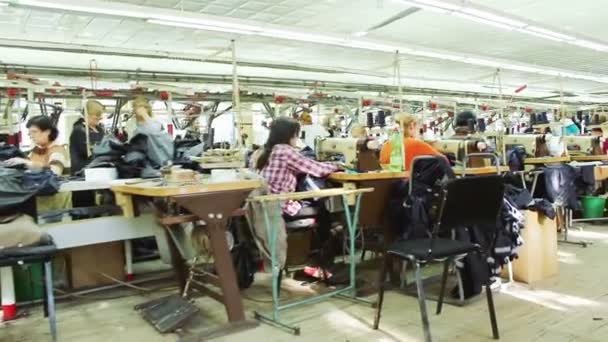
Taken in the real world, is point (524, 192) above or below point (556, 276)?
above

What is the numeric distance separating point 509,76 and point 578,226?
5401mm

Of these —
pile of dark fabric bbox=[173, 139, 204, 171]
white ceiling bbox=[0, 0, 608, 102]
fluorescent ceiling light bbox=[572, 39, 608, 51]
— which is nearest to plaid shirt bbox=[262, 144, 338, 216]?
pile of dark fabric bbox=[173, 139, 204, 171]

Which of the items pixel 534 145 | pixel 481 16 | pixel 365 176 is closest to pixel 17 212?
pixel 365 176

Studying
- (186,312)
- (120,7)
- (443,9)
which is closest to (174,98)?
(120,7)

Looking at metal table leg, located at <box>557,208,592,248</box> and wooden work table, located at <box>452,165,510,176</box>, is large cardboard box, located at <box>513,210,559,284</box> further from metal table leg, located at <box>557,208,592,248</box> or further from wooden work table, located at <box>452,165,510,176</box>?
metal table leg, located at <box>557,208,592,248</box>

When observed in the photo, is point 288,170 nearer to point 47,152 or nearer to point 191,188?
point 191,188

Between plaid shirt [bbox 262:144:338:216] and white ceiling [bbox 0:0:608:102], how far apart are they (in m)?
1.88

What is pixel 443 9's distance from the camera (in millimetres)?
4496

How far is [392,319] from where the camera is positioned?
3014 mm

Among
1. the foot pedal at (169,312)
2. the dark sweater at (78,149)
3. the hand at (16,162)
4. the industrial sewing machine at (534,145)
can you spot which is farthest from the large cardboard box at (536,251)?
the dark sweater at (78,149)

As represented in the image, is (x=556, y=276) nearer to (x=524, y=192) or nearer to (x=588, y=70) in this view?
(x=524, y=192)

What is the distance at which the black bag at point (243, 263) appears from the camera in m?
3.59

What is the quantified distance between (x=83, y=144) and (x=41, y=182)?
4.97 ft

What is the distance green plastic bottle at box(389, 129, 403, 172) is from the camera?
11.5ft
